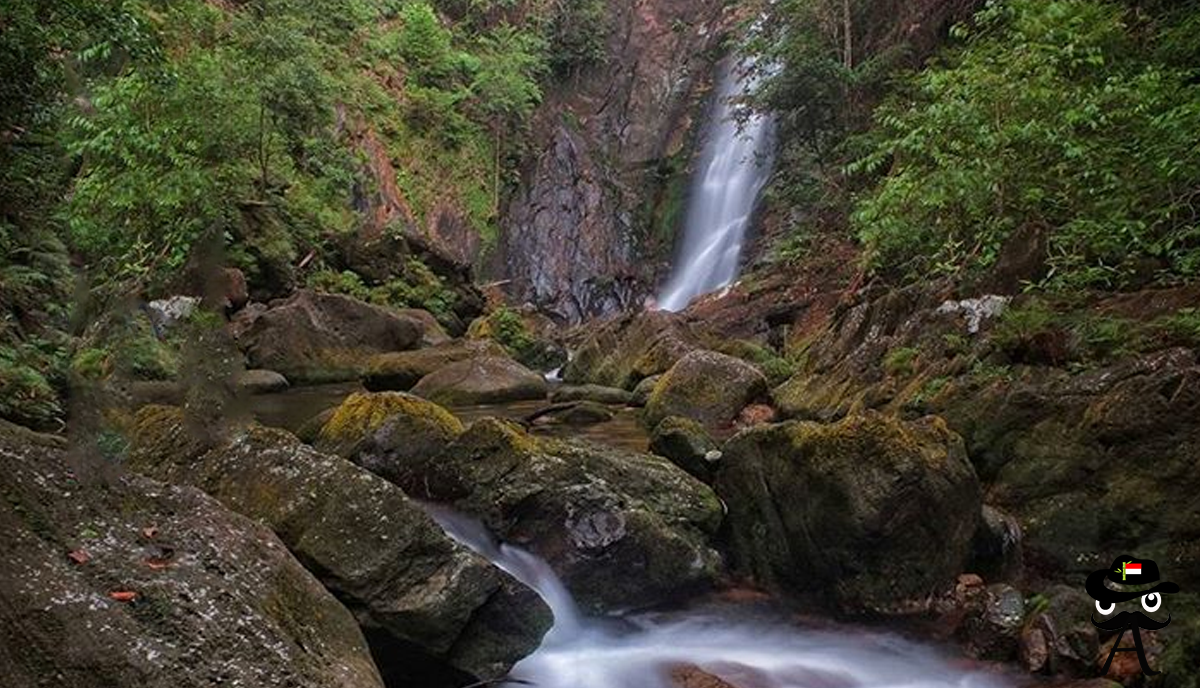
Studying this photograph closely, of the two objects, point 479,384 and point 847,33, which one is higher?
point 847,33

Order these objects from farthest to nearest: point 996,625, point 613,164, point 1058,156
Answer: point 613,164 → point 1058,156 → point 996,625

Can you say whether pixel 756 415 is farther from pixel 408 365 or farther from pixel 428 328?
pixel 428 328

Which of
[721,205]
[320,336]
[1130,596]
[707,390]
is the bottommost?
[1130,596]

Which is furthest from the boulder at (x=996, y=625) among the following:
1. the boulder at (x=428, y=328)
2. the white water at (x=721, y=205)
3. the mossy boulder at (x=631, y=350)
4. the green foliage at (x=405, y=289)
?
the white water at (x=721, y=205)

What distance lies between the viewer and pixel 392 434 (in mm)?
6176

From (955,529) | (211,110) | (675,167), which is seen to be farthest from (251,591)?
(675,167)

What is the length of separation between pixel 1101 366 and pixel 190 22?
1877 cm

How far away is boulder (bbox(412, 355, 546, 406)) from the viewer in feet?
36.9

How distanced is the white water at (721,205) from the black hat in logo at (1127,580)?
1705 centimetres

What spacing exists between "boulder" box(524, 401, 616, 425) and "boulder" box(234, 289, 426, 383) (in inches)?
179

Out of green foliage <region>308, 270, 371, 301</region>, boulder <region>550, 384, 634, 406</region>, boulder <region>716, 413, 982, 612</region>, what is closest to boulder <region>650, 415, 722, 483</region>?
boulder <region>716, 413, 982, 612</region>

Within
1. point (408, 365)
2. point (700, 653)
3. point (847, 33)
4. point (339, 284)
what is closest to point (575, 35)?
point (339, 284)

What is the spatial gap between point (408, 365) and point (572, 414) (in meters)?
3.35

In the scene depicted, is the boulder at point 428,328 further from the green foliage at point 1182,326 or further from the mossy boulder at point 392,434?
the green foliage at point 1182,326
